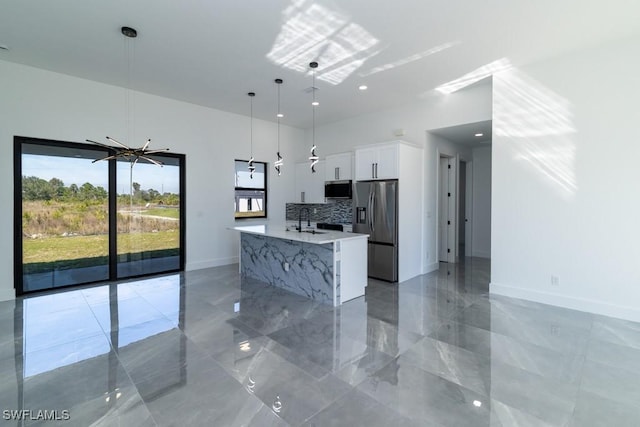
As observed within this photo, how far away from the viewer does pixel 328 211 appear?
7.33 metres

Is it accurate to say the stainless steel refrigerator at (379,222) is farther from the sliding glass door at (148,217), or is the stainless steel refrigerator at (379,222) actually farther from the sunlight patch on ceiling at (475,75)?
the sliding glass door at (148,217)

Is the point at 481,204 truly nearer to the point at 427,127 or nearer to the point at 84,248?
the point at 427,127

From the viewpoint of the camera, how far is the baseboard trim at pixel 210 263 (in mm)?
6096

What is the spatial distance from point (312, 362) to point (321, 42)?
3500 mm

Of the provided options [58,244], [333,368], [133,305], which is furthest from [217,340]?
[58,244]

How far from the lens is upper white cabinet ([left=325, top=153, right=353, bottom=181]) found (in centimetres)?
641

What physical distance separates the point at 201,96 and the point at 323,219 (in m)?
3.73

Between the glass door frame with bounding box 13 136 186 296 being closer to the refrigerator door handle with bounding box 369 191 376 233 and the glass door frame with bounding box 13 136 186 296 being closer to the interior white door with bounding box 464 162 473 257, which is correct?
the refrigerator door handle with bounding box 369 191 376 233

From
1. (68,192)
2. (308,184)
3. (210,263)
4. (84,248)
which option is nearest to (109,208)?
(68,192)

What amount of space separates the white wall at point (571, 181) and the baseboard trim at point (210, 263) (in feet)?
16.7

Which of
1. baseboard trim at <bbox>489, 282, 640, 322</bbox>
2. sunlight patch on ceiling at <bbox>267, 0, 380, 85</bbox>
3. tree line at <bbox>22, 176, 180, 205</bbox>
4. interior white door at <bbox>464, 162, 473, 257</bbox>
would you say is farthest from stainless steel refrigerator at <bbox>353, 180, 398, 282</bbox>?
tree line at <bbox>22, 176, 180, 205</bbox>

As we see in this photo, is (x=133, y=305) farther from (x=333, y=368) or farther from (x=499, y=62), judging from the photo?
(x=499, y=62)

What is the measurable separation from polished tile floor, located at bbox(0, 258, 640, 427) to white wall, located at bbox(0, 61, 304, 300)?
198 centimetres

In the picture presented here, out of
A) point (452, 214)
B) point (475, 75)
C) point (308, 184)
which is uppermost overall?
point (475, 75)
